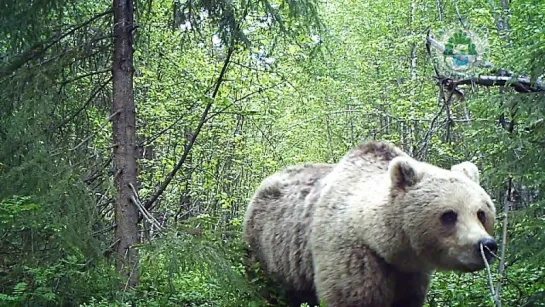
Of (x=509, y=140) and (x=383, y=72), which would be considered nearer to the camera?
(x=509, y=140)

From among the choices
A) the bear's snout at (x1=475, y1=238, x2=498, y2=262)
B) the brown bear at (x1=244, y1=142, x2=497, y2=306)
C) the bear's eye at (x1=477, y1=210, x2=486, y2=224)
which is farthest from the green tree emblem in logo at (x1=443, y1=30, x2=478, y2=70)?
the bear's snout at (x1=475, y1=238, x2=498, y2=262)

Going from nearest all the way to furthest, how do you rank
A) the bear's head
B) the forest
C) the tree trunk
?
1. the bear's head
2. the forest
3. the tree trunk

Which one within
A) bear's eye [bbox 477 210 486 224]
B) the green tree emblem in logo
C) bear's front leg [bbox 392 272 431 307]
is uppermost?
the green tree emblem in logo

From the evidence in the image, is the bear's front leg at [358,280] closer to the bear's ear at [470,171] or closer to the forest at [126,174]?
the forest at [126,174]

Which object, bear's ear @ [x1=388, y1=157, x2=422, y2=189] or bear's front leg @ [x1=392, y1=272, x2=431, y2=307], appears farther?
bear's front leg @ [x1=392, y1=272, x2=431, y2=307]

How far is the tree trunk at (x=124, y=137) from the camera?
6988mm

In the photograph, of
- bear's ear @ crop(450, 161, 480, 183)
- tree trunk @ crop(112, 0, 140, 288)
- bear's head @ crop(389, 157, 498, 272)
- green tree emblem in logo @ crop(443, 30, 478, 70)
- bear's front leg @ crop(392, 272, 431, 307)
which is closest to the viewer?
bear's head @ crop(389, 157, 498, 272)

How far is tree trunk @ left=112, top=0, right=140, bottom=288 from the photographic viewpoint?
6.99 metres

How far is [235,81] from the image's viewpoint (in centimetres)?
1145

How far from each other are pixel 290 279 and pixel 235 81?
5.42 meters

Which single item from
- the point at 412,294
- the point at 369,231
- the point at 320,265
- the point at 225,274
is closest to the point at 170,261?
the point at 225,274

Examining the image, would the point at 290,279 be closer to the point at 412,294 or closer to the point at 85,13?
the point at 412,294

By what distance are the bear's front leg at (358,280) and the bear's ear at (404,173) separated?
2.06 ft

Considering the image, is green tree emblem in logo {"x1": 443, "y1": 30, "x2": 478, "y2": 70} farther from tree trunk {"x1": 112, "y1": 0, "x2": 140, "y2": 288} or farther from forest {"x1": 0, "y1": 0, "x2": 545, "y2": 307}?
tree trunk {"x1": 112, "y1": 0, "x2": 140, "y2": 288}
